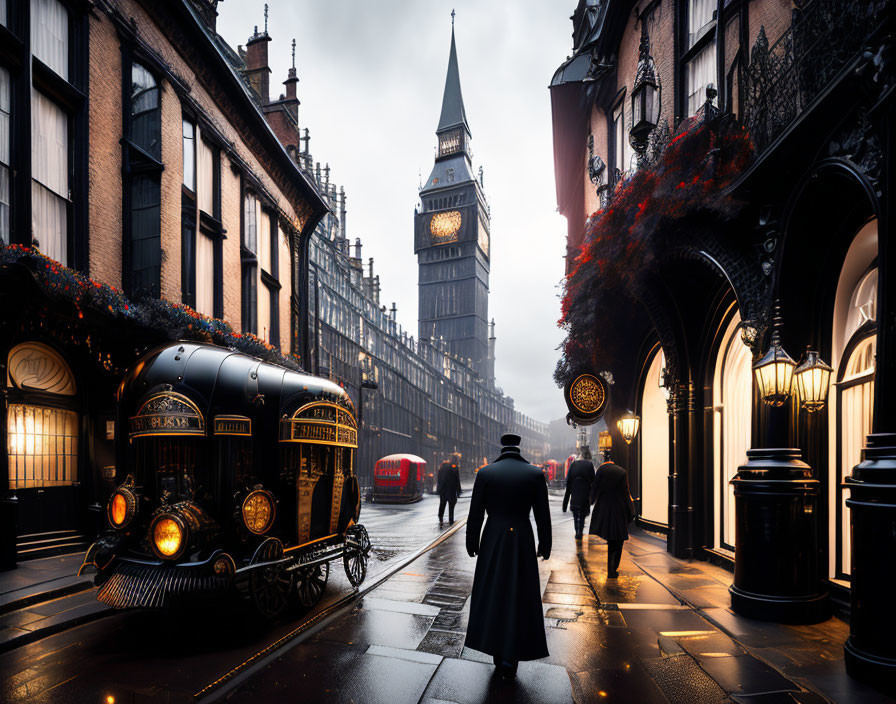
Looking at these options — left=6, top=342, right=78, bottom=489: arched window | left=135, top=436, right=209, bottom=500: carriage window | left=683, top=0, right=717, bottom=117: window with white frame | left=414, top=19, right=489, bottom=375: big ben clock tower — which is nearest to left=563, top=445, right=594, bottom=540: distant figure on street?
left=683, top=0, right=717, bottom=117: window with white frame

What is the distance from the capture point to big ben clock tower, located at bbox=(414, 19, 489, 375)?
289 feet

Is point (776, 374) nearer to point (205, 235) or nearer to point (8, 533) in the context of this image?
point (8, 533)

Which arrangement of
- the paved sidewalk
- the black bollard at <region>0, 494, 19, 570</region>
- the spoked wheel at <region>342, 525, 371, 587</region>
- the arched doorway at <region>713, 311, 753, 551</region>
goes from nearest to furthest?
the paved sidewalk, the spoked wheel at <region>342, 525, 371, 587</region>, the black bollard at <region>0, 494, 19, 570</region>, the arched doorway at <region>713, 311, 753, 551</region>

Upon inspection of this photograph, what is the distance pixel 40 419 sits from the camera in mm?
10555

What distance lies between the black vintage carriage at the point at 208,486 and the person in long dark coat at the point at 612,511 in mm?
4708

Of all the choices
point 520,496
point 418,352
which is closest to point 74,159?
point 520,496

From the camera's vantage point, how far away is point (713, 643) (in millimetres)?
6262

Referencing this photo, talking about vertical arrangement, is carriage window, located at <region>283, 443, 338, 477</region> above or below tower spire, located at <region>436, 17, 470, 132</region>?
below

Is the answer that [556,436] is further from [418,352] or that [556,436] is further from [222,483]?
[222,483]

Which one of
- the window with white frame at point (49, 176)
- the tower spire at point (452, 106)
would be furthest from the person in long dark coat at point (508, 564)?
the tower spire at point (452, 106)

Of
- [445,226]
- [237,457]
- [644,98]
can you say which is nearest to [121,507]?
[237,457]

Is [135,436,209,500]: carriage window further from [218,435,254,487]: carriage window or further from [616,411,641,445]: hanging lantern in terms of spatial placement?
[616,411,641,445]: hanging lantern

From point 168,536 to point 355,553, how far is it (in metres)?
3.16

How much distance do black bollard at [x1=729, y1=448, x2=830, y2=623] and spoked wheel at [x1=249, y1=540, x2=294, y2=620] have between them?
210 inches
